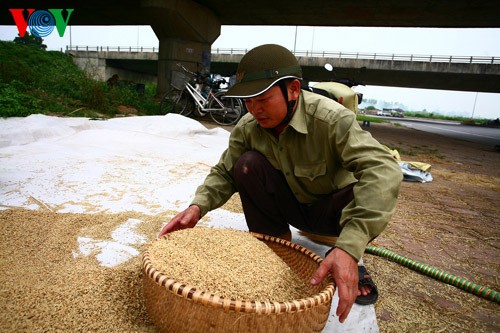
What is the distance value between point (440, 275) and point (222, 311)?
45.0 inches

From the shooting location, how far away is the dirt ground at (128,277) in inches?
38.9

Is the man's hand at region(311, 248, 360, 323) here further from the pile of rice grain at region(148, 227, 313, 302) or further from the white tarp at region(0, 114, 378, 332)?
the white tarp at region(0, 114, 378, 332)

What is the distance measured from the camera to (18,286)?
3.54 feet

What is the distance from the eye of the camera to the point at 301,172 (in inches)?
52.2

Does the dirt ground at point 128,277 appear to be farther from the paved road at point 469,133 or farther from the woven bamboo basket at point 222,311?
the paved road at point 469,133

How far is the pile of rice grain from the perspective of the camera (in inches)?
36.2

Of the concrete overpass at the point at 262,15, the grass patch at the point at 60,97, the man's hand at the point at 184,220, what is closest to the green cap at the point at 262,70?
the man's hand at the point at 184,220

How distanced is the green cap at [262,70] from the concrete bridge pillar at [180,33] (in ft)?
22.7

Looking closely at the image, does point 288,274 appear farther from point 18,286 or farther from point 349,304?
point 18,286

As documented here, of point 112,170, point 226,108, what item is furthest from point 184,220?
point 226,108

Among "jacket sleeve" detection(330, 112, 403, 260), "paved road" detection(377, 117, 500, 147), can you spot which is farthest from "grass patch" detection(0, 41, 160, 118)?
"paved road" detection(377, 117, 500, 147)

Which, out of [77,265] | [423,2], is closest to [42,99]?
[77,265]

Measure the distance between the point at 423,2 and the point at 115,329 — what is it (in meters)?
8.95

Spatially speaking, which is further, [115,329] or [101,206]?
[101,206]
